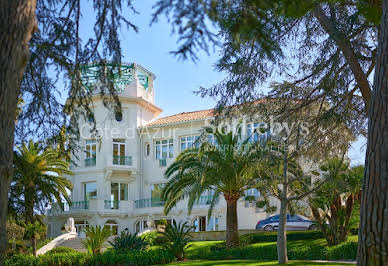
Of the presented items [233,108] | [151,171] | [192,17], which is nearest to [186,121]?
[151,171]

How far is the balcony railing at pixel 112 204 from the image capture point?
40.6 meters

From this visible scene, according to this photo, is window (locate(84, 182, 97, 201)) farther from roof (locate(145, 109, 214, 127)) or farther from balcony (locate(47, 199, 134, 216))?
roof (locate(145, 109, 214, 127))

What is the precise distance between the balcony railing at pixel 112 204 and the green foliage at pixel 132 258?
1808 cm

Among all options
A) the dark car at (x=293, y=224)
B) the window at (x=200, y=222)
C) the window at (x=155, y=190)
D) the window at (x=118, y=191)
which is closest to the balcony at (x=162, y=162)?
the window at (x=155, y=190)

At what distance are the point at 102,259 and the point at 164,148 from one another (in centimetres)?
2062

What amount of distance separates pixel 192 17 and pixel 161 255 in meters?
17.3

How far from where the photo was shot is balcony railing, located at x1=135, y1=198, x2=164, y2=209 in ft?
132

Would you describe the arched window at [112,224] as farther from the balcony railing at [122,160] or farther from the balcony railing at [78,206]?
the balcony railing at [122,160]

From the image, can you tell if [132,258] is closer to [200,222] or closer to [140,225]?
[200,222]

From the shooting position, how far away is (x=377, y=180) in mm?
6043

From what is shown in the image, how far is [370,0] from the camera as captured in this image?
33.6 feet

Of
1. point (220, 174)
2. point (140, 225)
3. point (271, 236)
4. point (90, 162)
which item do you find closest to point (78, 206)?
point (90, 162)

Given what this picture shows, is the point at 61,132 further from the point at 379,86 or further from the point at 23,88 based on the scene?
the point at 379,86

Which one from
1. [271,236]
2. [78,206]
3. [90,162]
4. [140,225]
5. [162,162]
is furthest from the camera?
[90,162]
